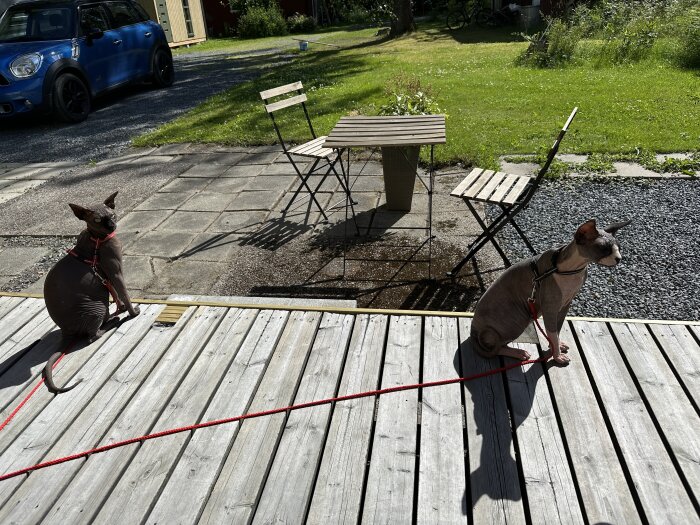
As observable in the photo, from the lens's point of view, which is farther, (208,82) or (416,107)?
(208,82)

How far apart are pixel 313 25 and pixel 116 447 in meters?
24.9

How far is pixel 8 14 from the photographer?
9.63m

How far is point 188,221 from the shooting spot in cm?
→ 539

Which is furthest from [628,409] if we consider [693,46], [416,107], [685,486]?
[693,46]

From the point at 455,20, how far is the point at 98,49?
14.7 meters

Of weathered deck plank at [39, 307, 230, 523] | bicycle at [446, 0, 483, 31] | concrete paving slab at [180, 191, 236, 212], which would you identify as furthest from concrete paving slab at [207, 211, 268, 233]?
bicycle at [446, 0, 483, 31]

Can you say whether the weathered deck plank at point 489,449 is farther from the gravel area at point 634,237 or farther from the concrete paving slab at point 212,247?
the concrete paving slab at point 212,247

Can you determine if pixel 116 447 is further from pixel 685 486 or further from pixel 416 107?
pixel 416 107

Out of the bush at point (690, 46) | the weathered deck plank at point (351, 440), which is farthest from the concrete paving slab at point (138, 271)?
the bush at point (690, 46)

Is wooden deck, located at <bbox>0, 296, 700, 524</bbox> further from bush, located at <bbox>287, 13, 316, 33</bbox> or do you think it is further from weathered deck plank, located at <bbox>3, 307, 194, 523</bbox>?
bush, located at <bbox>287, 13, 316, 33</bbox>

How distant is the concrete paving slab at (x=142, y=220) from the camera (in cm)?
532

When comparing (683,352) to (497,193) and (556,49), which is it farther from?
(556,49)

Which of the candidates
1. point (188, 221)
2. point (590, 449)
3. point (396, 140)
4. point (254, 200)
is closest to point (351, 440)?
point (590, 449)

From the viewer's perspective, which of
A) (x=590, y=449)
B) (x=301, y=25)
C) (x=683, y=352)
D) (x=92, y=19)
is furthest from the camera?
(x=301, y=25)
